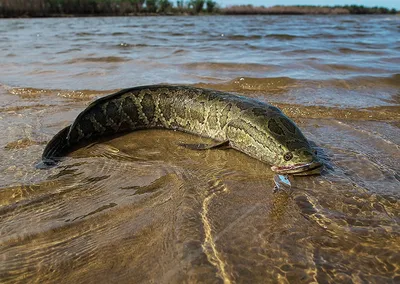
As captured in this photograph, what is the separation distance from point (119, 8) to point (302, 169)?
56.7 metres

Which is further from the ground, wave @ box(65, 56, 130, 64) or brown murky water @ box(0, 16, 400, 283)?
wave @ box(65, 56, 130, 64)

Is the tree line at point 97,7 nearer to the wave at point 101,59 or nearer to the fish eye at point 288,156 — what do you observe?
the wave at point 101,59

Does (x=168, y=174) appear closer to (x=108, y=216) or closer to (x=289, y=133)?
(x=108, y=216)

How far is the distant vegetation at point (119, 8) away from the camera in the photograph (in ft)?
140

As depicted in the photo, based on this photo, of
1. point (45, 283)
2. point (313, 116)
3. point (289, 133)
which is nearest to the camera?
point (45, 283)

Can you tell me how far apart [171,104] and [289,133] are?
176cm

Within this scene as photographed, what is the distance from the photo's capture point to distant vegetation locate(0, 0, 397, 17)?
4262 cm

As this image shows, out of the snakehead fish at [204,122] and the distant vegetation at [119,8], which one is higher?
the distant vegetation at [119,8]

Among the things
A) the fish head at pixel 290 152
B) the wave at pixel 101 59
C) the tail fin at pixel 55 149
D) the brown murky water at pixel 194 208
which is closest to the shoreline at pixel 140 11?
the wave at pixel 101 59

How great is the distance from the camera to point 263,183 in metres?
3.38

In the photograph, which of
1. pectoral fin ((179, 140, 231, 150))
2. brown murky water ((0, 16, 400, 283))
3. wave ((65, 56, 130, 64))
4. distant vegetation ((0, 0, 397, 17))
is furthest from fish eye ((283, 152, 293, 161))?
distant vegetation ((0, 0, 397, 17))

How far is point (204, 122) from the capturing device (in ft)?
15.1

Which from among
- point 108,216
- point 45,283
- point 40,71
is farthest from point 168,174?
point 40,71

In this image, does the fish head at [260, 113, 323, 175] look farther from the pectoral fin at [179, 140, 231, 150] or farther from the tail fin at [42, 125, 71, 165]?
the tail fin at [42, 125, 71, 165]
